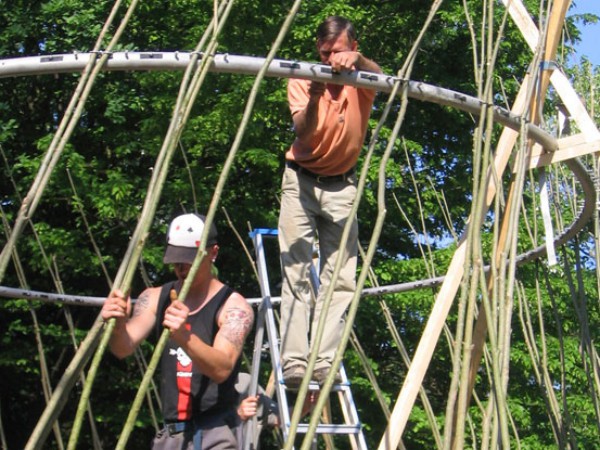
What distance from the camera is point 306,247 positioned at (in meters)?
4.40

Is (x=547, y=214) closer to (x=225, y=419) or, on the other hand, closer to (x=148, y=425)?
(x=225, y=419)

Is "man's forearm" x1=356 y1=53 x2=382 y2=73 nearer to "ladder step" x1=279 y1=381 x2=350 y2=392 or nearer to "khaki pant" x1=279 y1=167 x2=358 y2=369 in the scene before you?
"khaki pant" x1=279 y1=167 x2=358 y2=369

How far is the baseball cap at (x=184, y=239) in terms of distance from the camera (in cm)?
367

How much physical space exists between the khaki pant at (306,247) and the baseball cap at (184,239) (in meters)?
0.63

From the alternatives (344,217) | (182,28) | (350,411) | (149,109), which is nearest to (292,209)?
(344,217)

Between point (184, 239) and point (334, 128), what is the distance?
0.82 metres

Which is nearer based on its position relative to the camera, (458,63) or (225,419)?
(225,419)

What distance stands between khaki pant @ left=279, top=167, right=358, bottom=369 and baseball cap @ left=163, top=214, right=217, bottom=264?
634 mm

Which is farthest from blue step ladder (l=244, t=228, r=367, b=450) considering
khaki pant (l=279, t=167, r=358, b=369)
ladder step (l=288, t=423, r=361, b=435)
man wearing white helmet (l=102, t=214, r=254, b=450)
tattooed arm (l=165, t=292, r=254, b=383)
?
tattooed arm (l=165, t=292, r=254, b=383)

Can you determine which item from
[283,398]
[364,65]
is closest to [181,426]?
[283,398]

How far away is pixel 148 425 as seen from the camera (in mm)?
12625

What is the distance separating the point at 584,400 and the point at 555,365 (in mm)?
787

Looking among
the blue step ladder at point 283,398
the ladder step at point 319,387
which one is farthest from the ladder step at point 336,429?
the ladder step at point 319,387

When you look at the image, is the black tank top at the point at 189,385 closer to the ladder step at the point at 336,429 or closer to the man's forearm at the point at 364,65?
the ladder step at the point at 336,429
